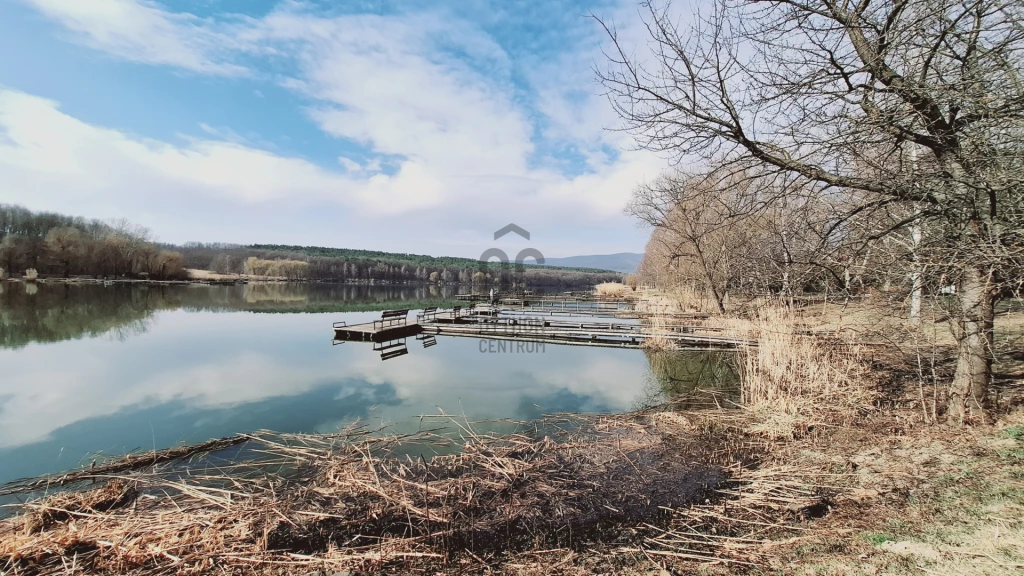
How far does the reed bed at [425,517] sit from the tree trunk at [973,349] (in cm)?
254

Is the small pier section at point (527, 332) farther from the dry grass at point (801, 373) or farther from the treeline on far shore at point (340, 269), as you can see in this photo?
the treeline on far shore at point (340, 269)

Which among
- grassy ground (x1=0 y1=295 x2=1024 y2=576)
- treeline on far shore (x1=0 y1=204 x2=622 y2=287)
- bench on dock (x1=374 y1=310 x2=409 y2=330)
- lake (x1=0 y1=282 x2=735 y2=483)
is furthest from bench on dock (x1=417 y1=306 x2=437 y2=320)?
treeline on far shore (x1=0 y1=204 x2=622 y2=287)

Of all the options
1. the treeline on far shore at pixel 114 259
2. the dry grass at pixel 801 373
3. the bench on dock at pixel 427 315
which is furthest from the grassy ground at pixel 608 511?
the treeline on far shore at pixel 114 259

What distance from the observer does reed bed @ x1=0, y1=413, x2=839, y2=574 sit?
3156 mm

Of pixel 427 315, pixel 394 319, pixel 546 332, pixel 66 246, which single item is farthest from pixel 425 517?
pixel 66 246

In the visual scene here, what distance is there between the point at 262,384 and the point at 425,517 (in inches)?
370

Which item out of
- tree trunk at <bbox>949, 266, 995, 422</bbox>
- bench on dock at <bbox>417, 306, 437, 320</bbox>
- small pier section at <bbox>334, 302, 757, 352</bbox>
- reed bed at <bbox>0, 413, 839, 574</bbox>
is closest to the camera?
reed bed at <bbox>0, 413, 839, 574</bbox>

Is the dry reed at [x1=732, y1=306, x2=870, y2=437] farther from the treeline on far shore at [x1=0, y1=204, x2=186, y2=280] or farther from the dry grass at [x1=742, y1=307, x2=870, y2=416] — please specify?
the treeline on far shore at [x1=0, y1=204, x2=186, y2=280]

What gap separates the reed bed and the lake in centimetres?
280

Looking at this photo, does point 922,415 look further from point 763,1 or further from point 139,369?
point 139,369

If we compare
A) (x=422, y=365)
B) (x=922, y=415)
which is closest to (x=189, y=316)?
(x=422, y=365)

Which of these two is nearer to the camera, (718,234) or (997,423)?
(997,423)

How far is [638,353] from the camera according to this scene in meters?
15.7

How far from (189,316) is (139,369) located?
16.0 m
